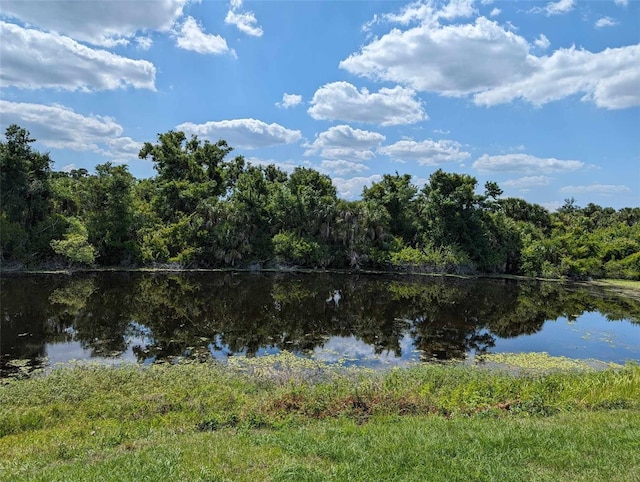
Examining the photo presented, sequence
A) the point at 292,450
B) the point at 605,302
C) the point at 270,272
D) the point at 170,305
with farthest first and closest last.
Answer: the point at 270,272 → the point at 605,302 → the point at 170,305 → the point at 292,450

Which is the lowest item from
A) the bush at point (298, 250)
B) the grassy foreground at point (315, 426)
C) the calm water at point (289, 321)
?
the calm water at point (289, 321)

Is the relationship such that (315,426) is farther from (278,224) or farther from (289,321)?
(278,224)

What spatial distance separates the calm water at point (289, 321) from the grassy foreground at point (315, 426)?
10.7 feet

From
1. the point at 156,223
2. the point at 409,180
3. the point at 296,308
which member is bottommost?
the point at 296,308

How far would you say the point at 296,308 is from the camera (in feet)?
79.2

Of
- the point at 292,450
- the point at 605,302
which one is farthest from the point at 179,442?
the point at 605,302

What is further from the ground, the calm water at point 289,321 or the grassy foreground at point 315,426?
the grassy foreground at point 315,426

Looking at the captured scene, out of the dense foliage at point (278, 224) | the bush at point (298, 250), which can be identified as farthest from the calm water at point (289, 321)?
the bush at point (298, 250)

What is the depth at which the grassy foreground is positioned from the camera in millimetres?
5926

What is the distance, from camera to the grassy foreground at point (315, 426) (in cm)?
593

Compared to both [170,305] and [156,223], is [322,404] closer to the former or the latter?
[170,305]

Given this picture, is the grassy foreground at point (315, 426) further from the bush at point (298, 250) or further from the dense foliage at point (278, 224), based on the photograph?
the bush at point (298, 250)

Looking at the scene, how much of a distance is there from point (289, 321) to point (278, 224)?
23.8 metres

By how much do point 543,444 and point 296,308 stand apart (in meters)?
18.1
